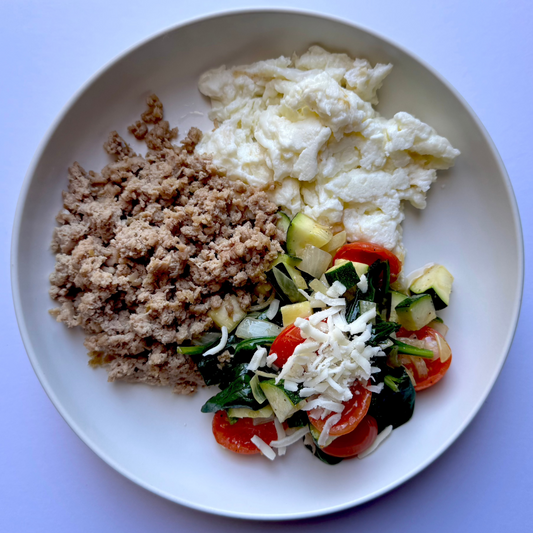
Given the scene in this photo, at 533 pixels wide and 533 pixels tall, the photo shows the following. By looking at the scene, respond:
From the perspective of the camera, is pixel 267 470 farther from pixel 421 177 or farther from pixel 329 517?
pixel 421 177

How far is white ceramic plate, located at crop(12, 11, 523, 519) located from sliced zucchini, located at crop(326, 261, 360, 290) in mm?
498

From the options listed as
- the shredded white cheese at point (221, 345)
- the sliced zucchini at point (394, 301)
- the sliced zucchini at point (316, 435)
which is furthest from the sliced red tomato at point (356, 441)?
the shredded white cheese at point (221, 345)

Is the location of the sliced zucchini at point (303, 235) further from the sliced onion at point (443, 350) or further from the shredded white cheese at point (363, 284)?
the sliced onion at point (443, 350)

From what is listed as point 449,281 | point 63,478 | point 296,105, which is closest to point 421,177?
point 449,281

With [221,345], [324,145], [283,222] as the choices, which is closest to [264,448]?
[221,345]

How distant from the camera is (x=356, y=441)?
2051 mm

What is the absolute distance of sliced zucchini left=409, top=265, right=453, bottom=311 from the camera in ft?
6.92

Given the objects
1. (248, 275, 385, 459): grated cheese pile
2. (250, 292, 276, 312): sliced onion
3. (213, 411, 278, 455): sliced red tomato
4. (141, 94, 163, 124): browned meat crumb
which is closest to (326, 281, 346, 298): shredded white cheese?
(248, 275, 385, 459): grated cheese pile

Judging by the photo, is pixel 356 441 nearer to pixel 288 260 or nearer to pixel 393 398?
pixel 393 398

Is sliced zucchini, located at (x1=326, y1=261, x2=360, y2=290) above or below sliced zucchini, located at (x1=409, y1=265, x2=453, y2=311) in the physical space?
below

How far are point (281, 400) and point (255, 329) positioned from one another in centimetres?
38

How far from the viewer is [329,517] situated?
2.26 m

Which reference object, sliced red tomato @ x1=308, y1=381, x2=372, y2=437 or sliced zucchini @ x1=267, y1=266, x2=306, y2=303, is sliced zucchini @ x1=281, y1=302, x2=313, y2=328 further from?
sliced red tomato @ x1=308, y1=381, x2=372, y2=437

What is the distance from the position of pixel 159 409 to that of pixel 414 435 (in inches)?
57.0
